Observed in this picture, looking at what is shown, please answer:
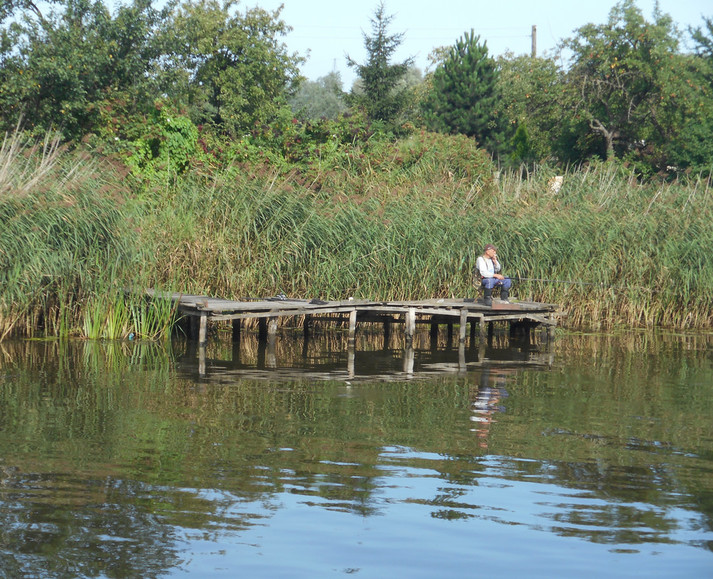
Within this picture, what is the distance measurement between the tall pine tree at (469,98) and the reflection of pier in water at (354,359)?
2702cm

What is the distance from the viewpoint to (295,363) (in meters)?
15.4

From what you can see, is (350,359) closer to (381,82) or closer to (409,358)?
(409,358)

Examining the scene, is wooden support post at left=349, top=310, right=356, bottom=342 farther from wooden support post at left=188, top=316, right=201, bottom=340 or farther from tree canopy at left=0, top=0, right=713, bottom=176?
→ tree canopy at left=0, top=0, right=713, bottom=176

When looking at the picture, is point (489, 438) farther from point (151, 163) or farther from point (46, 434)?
point (151, 163)

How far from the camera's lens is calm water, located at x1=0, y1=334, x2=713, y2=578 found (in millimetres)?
6336

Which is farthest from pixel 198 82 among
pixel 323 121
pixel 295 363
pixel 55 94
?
pixel 295 363

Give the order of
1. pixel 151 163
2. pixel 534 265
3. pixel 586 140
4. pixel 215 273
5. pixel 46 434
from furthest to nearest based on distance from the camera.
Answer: pixel 586 140
pixel 151 163
pixel 534 265
pixel 215 273
pixel 46 434

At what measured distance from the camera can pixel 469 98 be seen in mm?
45156

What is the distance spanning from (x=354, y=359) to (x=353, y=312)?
85 cm

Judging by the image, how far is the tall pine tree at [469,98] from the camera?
147ft

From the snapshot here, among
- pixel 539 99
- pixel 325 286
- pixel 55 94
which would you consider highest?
pixel 539 99

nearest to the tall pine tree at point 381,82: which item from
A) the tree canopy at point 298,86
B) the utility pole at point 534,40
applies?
the tree canopy at point 298,86

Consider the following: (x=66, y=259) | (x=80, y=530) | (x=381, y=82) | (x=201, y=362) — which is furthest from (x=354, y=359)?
(x=381, y=82)

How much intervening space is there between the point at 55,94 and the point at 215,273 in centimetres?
738
